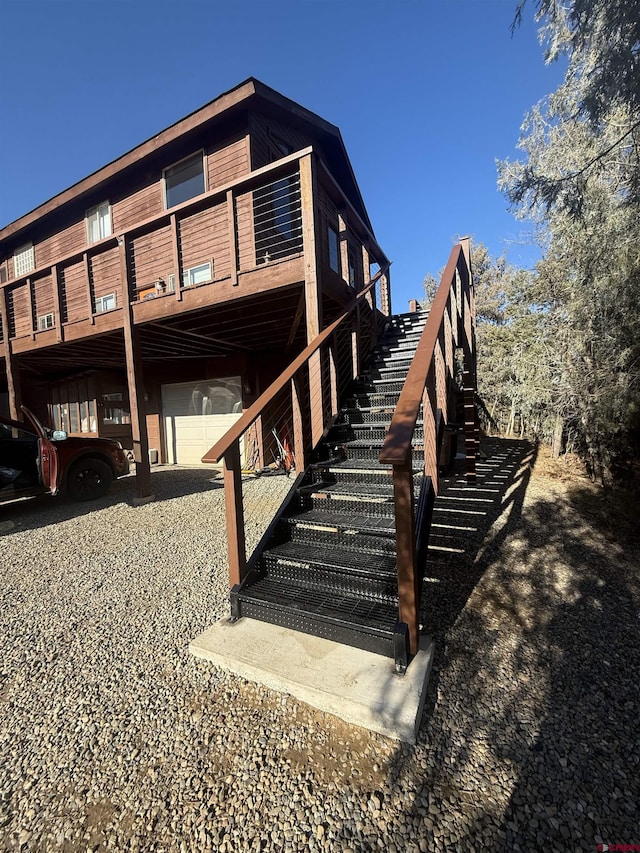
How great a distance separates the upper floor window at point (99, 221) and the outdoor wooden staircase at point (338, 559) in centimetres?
948

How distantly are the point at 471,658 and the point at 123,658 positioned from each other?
2.16 m

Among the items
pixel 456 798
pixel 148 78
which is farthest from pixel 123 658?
pixel 148 78

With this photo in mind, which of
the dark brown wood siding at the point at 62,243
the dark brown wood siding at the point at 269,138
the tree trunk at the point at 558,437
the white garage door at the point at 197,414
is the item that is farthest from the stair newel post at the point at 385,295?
the dark brown wood siding at the point at 62,243

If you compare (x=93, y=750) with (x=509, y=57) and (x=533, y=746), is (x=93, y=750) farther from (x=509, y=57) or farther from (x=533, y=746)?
(x=509, y=57)

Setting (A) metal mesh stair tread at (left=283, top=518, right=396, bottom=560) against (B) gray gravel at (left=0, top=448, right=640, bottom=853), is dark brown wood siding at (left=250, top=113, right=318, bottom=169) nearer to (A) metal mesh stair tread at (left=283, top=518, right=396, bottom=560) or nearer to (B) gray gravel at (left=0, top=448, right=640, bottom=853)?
(A) metal mesh stair tread at (left=283, top=518, right=396, bottom=560)

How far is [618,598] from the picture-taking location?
9.34 ft

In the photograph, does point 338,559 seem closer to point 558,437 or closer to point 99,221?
point 558,437

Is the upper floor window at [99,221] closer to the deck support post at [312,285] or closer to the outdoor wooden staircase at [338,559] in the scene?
the deck support post at [312,285]

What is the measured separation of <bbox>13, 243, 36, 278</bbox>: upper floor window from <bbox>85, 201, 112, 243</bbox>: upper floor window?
2834 mm

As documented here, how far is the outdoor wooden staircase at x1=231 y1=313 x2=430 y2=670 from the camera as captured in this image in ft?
6.91

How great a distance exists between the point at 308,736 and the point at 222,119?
30.9 feet

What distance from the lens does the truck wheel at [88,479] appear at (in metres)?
5.75

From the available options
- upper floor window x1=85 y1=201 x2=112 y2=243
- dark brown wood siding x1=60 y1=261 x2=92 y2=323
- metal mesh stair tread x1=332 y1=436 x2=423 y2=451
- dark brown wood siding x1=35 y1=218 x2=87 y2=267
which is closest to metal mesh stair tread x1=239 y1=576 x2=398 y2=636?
metal mesh stair tread x1=332 y1=436 x2=423 y2=451

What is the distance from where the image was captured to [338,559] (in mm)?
2496
